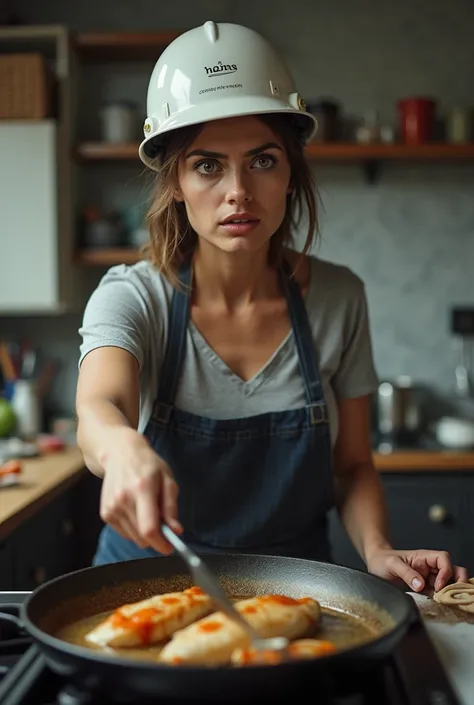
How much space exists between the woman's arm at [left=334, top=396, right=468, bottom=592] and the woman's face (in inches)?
16.7

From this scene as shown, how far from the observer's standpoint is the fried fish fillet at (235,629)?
0.83m

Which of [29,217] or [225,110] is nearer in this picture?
[225,110]

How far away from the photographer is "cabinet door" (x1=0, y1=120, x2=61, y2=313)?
9.96 feet

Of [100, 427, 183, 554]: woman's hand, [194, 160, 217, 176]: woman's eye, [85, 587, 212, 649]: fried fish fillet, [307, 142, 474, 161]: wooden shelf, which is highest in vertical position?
[307, 142, 474, 161]: wooden shelf

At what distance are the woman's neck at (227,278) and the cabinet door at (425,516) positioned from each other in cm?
136

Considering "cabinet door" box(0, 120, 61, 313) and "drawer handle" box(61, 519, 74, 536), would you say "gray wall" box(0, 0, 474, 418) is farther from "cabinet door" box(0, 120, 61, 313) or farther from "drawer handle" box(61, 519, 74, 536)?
"drawer handle" box(61, 519, 74, 536)

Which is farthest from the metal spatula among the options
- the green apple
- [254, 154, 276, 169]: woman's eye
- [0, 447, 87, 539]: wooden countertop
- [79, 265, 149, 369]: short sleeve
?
the green apple

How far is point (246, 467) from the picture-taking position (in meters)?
1.59

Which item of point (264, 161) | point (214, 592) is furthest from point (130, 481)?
point (264, 161)

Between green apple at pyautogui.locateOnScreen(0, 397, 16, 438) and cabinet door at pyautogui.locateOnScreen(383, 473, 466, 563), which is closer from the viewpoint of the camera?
cabinet door at pyautogui.locateOnScreen(383, 473, 466, 563)

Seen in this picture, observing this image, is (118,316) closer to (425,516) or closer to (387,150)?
(425,516)

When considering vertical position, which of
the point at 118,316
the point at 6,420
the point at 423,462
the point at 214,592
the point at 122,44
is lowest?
the point at 423,462

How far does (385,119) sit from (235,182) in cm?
215

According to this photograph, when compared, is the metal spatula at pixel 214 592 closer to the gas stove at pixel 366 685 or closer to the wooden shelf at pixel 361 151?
the gas stove at pixel 366 685
